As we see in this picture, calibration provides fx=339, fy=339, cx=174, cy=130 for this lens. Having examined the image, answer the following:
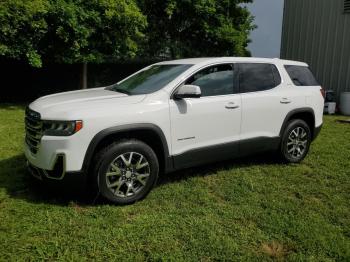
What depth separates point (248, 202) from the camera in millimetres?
3961

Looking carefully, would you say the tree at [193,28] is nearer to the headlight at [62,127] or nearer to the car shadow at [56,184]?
the car shadow at [56,184]

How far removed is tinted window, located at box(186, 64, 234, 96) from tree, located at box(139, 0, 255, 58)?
10031 mm

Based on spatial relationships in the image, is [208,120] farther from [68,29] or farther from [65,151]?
[68,29]

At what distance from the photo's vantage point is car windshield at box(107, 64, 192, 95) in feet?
13.7

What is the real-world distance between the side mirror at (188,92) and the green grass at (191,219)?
1175 mm

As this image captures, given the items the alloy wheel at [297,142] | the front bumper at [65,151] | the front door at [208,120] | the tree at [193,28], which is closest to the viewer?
the front bumper at [65,151]

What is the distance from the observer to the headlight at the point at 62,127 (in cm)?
337

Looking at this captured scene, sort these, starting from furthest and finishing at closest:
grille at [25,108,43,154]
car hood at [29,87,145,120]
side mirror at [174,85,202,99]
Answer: side mirror at [174,85,202,99], grille at [25,108,43,154], car hood at [29,87,145,120]

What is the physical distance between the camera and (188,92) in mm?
3902

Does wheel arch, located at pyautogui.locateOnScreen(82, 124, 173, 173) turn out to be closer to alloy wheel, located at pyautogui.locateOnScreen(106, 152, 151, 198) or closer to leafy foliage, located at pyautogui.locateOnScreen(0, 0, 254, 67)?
alloy wheel, located at pyautogui.locateOnScreen(106, 152, 151, 198)

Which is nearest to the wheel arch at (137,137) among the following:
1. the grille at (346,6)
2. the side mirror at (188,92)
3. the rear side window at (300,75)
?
the side mirror at (188,92)

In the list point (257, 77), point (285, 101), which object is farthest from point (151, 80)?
point (285, 101)

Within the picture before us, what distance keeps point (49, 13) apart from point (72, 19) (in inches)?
26.5

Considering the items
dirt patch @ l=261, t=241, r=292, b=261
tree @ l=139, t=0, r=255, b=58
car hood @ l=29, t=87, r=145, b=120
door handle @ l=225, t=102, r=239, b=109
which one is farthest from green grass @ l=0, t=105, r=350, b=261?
tree @ l=139, t=0, r=255, b=58
